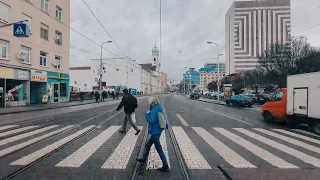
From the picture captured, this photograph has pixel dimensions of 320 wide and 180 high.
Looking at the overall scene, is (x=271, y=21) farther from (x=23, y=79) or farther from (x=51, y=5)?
(x=23, y=79)

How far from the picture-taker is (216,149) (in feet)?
23.6

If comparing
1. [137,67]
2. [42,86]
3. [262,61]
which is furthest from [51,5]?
[137,67]

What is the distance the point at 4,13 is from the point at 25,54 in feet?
15.2

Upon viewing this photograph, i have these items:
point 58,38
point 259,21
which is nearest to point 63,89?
point 58,38

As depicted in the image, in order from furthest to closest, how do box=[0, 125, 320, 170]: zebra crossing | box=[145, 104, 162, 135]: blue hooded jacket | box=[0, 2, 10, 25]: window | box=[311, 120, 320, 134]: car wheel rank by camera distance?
box=[0, 2, 10, 25]: window → box=[311, 120, 320, 134]: car wheel → box=[0, 125, 320, 170]: zebra crossing → box=[145, 104, 162, 135]: blue hooded jacket

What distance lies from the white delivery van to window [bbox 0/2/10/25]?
24194 millimetres

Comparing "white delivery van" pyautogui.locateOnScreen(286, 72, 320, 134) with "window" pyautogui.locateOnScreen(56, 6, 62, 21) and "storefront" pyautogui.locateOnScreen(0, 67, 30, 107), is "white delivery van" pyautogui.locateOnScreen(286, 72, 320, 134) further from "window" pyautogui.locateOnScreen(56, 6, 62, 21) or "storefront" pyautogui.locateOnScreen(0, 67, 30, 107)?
"window" pyautogui.locateOnScreen(56, 6, 62, 21)

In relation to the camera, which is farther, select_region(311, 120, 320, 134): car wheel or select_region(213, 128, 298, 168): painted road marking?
select_region(311, 120, 320, 134): car wheel

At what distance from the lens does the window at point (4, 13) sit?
2228 centimetres

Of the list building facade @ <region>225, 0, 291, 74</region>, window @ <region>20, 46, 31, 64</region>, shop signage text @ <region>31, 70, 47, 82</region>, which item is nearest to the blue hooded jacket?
window @ <region>20, 46, 31, 64</region>

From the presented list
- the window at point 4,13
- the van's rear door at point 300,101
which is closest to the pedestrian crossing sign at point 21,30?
the window at point 4,13

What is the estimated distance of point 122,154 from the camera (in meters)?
6.48

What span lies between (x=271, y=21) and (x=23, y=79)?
2522 inches

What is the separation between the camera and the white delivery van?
10625mm
